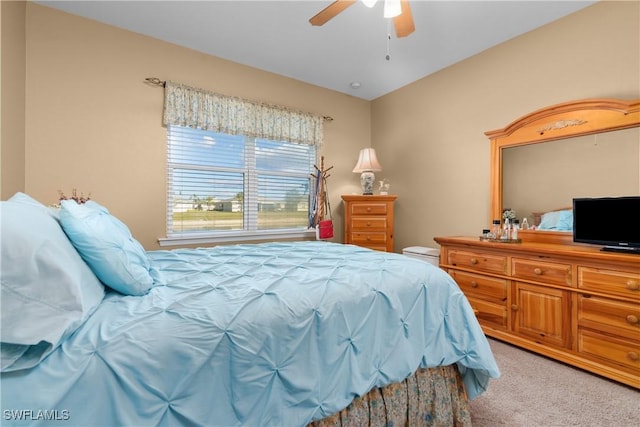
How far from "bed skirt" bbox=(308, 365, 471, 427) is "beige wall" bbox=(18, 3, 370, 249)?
256 centimetres

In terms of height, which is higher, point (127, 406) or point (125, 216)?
point (125, 216)

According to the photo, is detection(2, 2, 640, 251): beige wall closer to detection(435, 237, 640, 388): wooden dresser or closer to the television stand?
detection(435, 237, 640, 388): wooden dresser

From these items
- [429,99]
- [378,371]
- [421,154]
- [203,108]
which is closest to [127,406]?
[378,371]

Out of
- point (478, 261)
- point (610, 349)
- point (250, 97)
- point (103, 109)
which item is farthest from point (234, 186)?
point (610, 349)

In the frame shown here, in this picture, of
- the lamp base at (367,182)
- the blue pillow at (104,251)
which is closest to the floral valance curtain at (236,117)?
the lamp base at (367,182)

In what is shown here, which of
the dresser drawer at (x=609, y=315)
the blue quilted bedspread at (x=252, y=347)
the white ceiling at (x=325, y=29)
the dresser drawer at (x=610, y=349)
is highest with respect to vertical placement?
the white ceiling at (x=325, y=29)

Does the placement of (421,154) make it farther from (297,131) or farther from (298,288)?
(298,288)

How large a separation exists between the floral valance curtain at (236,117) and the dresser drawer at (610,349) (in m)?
3.22

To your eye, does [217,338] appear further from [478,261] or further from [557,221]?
[557,221]

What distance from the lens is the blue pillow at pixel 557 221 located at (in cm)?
242

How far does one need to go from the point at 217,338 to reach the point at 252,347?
0.38ft

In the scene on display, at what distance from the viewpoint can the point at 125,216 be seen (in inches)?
109

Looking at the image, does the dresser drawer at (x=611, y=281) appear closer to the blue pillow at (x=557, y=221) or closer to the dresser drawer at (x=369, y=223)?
the blue pillow at (x=557, y=221)

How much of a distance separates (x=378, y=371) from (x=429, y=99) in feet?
11.1
